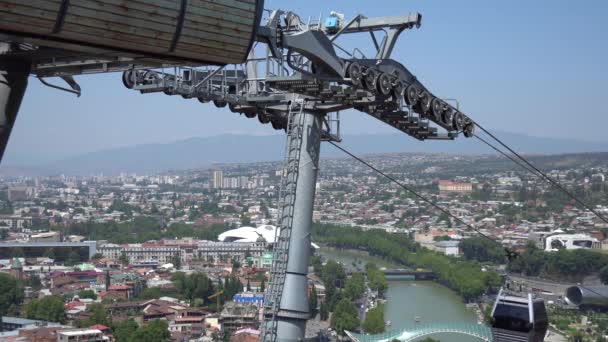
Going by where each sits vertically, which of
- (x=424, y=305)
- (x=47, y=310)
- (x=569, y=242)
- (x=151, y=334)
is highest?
(x=569, y=242)

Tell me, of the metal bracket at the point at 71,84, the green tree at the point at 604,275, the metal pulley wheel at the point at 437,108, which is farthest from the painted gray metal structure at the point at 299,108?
the green tree at the point at 604,275

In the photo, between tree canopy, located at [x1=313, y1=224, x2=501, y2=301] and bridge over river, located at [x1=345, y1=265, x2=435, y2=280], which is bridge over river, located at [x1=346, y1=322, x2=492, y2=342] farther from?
bridge over river, located at [x1=345, y1=265, x2=435, y2=280]

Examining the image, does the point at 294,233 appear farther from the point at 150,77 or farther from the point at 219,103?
the point at 150,77

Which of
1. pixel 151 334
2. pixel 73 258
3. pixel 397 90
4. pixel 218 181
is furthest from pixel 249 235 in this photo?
pixel 218 181

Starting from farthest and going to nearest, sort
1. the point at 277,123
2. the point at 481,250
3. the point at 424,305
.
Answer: the point at 481,250, the point at 424,305, the point at 277,123

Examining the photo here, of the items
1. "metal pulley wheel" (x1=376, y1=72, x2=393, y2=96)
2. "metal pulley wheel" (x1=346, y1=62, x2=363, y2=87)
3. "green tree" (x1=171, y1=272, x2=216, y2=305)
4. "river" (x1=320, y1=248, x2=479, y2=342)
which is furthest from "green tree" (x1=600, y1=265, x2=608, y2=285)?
"metal pulley wheel" (x1=346, y1=62, x2=363, y2=87)

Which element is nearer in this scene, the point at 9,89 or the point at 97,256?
the point at 9,89

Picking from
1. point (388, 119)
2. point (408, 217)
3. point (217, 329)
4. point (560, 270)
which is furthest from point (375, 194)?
point (388, 119)
